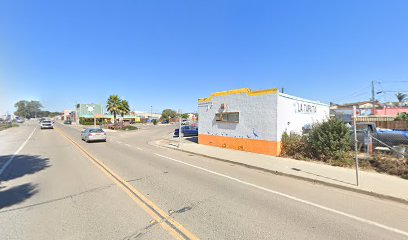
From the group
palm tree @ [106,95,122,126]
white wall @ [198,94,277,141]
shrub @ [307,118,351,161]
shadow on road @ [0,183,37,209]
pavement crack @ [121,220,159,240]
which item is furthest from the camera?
palm tree @ [106,95,122,126]

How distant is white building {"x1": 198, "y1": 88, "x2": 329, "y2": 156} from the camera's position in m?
12.1

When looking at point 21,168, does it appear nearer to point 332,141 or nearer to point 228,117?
point 228,117

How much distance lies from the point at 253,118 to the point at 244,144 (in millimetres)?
1805

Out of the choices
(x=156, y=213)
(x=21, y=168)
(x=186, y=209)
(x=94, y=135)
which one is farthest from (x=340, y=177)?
(x=94, y=135)

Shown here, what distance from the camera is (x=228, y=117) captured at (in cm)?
1488

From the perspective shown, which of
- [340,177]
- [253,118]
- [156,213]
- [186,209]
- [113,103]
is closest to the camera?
[156,213]

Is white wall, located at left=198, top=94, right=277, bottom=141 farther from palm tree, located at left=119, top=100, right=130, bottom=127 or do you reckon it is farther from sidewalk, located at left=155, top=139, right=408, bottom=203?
palm tree, located at left=119, top=100, right=130, bottom=127

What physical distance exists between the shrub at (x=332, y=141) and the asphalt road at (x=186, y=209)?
3.72m

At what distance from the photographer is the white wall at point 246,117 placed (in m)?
12.1

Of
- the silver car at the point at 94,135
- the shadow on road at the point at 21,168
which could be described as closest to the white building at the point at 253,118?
the silver car at the point at 94,135

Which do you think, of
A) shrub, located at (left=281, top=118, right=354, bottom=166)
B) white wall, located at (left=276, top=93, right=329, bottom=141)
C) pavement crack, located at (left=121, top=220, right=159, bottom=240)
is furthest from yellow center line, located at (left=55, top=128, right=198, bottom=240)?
white wall, located at (left=276, top=93, right=329, bottom=141)

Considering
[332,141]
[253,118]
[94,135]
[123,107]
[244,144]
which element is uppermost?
[123,107]

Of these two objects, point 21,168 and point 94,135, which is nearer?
point 21,168

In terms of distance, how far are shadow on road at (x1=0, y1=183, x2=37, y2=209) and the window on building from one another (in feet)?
35.8
